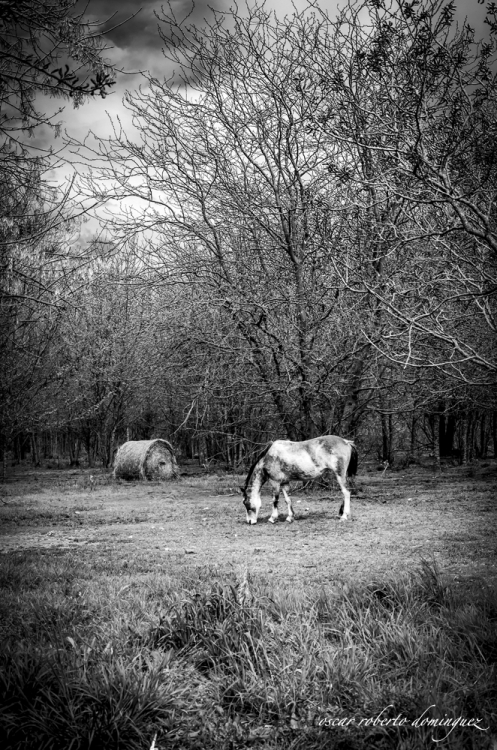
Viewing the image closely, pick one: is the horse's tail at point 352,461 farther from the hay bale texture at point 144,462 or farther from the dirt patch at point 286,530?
the hay bale texture at point 144,462

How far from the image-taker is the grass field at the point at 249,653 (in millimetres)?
3199

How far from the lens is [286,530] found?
1110cm

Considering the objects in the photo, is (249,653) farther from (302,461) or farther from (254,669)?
(302,461)

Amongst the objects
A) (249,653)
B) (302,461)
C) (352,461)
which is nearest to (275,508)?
(302,461)

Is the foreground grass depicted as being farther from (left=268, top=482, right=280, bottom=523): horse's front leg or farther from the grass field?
(left=268, top=482, right=280, bottom=523): horse's front leg

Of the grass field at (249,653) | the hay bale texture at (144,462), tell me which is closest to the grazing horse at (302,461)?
the grass field at (249,653)

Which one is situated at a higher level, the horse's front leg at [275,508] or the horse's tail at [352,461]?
the horse's tail at [352,461]

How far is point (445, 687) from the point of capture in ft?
11.8

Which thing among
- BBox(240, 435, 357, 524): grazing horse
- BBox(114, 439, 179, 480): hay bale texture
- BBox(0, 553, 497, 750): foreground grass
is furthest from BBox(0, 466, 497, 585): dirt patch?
BBox(114, 439, 179, 480): hay bale texture

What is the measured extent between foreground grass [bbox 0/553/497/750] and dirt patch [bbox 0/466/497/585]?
1.95 m

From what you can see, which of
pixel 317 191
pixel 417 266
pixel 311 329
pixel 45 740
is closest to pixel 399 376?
pixel 311 329

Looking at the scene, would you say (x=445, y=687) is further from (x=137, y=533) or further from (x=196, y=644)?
(x=137, y=533)

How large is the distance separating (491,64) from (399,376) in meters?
10.4

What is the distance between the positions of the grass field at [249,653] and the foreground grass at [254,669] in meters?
0.01
